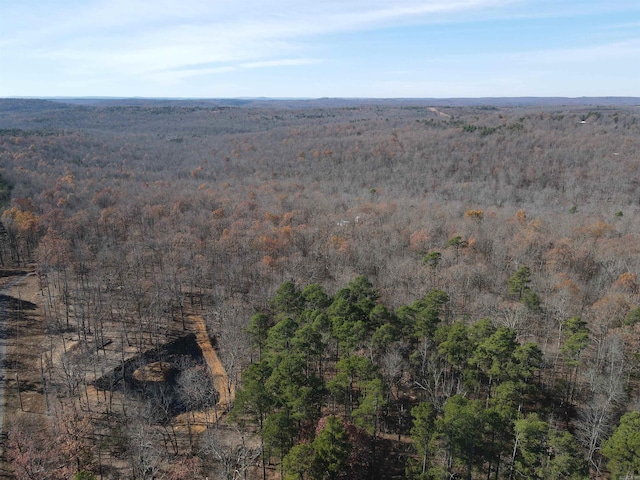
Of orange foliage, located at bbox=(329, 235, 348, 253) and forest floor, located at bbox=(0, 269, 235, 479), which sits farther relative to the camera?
orange foliage, located at bbox=(329, 235, 348, 253)

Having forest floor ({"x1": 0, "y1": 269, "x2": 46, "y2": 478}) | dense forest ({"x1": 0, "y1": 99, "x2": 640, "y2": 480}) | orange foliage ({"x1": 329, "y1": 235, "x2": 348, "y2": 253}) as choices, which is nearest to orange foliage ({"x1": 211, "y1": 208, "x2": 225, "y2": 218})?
dense forest ({"x1": 0, "y1": 99, "x2": 640, "y2": 480})

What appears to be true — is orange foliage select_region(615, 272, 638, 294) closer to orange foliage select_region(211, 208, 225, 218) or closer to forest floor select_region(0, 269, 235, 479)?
forest floor select_region(0, 269, 235, 479)

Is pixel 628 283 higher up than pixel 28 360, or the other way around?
pixel 628 283

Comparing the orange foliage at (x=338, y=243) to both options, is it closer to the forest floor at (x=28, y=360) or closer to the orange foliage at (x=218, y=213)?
the forest floor at (x=28, y=360)

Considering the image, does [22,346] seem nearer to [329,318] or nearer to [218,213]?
[329,318]

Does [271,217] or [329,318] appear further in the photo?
[271,217]

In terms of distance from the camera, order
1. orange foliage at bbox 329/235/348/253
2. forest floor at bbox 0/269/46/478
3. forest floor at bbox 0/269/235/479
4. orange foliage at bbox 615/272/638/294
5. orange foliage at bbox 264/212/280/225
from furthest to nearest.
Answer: orange foliage at bbox 264/212/280/225 → orange foliage at bbox 329/235/348/253 → orange foliage at bbox 615/272/638/294 → forest floor at bbox 0/269/46/478 → forest floor at bbox 0/269/235/479

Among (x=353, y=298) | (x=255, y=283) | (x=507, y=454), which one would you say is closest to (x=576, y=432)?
(x=507, y=454)

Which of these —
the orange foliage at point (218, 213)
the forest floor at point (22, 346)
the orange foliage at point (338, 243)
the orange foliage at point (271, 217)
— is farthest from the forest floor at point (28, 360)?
the orange foliage at point (218, 213)

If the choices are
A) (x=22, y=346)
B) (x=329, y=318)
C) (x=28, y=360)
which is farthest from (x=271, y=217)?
(x=28, y=360)

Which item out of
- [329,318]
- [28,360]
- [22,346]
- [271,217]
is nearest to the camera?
[329,318]
